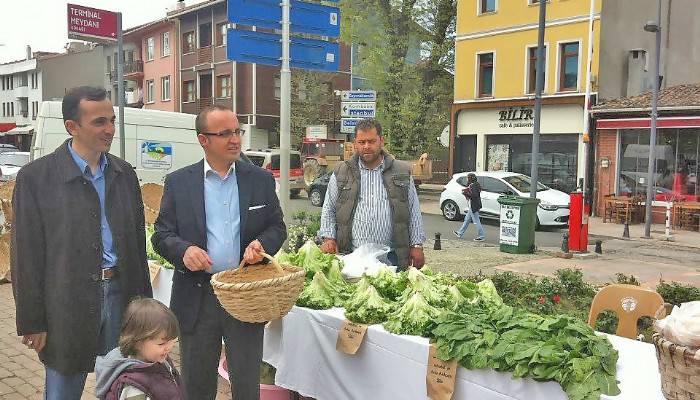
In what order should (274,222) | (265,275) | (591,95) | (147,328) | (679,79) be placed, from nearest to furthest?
1. (147,328)
2. (265,275)
3. (274,222)
4. (591,95)
5. (679,79)

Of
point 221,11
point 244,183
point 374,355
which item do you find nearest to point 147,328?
point 244,183

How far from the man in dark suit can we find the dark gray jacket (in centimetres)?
33

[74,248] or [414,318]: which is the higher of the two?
[74,248]

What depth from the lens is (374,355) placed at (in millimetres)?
3277

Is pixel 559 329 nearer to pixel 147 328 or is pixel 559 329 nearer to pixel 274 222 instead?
pixel 274 222

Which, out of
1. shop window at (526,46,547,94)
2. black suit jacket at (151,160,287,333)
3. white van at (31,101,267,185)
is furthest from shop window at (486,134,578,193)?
black suit jacket at (151,160,287,333)

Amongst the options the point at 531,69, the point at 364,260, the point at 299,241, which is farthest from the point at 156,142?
the point at 531,69

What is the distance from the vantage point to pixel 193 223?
3023 millimetres

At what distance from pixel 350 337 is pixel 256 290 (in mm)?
871

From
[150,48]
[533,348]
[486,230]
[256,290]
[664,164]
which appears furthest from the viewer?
[150,48]

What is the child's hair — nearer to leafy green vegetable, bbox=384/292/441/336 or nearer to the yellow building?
leafy green vegetable, bbox=384/292/441/336

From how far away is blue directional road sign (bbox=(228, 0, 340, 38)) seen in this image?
5.77m

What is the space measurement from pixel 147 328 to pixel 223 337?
0.76 meters

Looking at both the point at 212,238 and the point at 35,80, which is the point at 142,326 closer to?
the point at 212,238
